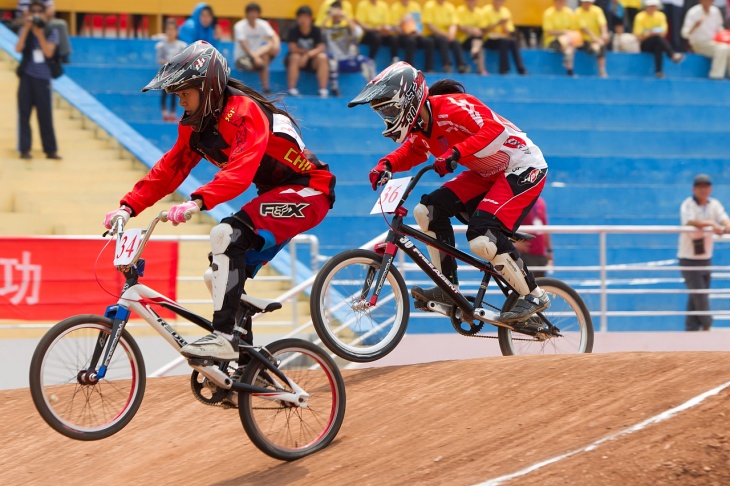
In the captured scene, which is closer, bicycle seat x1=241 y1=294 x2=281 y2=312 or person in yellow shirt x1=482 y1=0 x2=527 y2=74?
bicycle seat x1=241 y1=294 x2=281 y2=312

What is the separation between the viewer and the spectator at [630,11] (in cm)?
2073

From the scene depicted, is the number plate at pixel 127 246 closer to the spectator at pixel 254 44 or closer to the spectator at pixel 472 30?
the spectator at pixel 254 44

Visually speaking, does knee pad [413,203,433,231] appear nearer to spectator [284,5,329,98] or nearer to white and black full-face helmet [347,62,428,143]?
white and black full-face helmet [347,62,428,143]

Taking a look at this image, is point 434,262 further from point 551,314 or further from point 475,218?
point 551,314

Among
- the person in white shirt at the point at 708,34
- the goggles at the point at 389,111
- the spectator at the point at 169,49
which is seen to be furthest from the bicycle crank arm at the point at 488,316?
the person in white shirt at the point at 708,34

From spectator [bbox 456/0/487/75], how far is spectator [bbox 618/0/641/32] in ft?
11.3

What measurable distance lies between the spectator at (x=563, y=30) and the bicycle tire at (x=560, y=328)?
438 inches

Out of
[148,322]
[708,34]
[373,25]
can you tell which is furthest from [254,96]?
[708,34]

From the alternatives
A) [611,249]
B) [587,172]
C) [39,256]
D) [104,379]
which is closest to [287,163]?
[104,379]

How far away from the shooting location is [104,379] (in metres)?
6.41

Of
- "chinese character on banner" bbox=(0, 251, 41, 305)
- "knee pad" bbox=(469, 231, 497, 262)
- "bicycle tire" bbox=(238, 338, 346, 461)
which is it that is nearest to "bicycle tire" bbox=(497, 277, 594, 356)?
"knee pad" bbox=(469, 231, 497, 262)

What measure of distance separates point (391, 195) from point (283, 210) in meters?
1.45

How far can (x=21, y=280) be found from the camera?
1056 centimetres

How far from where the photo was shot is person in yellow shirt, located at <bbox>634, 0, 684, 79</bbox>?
65.7ft
